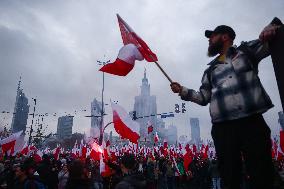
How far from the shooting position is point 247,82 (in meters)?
2.51

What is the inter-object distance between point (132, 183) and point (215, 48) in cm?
259

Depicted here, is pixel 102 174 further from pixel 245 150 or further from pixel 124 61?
pixel 245 150

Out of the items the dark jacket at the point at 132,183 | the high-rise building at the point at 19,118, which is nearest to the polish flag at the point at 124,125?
the dark jacket at the point at 132,183

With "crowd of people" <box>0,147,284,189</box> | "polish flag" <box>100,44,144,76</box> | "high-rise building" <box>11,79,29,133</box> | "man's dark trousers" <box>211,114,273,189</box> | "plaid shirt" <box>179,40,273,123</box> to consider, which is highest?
"high-rise building" <box>11,79,29,133</box>

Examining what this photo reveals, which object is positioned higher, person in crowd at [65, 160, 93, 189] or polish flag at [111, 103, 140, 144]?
polish flag at [111, 103, 140, 144]

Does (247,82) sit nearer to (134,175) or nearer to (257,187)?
(257,187)

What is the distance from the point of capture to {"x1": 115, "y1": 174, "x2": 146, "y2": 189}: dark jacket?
14.6 ft

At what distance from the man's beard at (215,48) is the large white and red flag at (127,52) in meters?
1.53

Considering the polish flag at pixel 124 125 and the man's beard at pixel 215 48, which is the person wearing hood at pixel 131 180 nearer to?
the man's beard at pixel 215 48

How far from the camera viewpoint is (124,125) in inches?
467

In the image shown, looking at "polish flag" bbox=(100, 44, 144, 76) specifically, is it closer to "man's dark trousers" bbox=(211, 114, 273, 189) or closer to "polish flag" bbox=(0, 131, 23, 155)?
"man's dark trousers" bbox=(211, 114, 273, 189)

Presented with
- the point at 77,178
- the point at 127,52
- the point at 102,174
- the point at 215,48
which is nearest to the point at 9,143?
the point at 102,174

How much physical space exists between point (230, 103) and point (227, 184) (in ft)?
2.27

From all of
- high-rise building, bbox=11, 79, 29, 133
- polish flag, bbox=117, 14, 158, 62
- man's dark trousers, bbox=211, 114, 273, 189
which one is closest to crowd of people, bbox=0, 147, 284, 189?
man's dark trousers, bbox=211, 114, 273, 189
